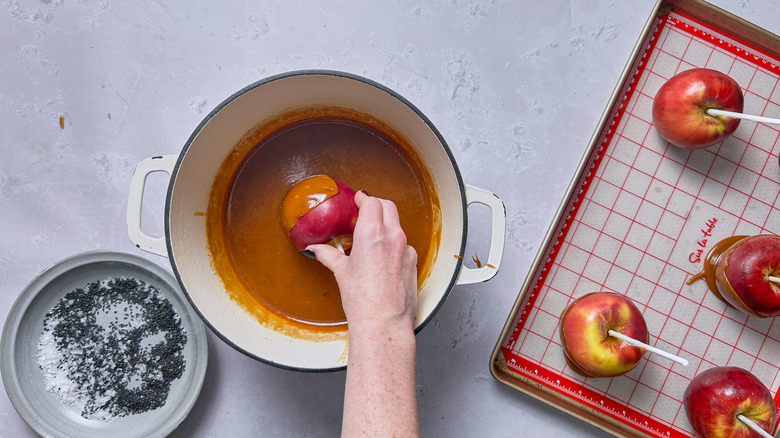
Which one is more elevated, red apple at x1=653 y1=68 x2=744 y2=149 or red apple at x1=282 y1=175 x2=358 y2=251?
red apple at x1=653 y1=68 x2=744 y2=149

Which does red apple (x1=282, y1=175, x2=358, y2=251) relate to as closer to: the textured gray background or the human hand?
the human hand

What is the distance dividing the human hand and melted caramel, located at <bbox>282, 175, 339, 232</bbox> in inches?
4.1

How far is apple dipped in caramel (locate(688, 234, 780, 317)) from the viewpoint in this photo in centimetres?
102

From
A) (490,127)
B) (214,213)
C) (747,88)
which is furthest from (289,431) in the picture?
(747,88)

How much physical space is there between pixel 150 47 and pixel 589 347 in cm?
90

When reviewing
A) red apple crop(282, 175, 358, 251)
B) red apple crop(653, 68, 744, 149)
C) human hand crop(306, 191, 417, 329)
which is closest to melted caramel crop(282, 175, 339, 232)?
red apple crop(282, 175, 358, 251)

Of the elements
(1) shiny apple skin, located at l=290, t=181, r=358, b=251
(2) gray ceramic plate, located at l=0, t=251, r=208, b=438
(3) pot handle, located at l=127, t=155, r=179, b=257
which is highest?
(1) shiny apple skin, located at l=290, t=181, r=358, b=251

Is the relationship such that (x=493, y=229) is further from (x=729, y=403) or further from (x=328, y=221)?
(x=729, y=403)

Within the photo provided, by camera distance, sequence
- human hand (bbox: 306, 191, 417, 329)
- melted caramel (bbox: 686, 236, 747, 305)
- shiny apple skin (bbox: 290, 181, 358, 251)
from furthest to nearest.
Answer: melted caramel (bbox: 686, 236, 747, 305)
shiny apple skin (bbox: 290, 181, 358, 251)
human hand (bbox: 306, 191, 417, 329)

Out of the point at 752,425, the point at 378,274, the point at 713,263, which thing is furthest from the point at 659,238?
the point at 378,274

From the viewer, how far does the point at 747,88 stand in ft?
3.62

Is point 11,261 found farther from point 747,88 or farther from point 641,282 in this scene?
point 747,88

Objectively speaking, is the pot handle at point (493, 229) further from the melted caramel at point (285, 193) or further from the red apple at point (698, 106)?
the red apple at point (698, 106)

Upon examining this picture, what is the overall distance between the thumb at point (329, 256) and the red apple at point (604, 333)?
1.31 ft
